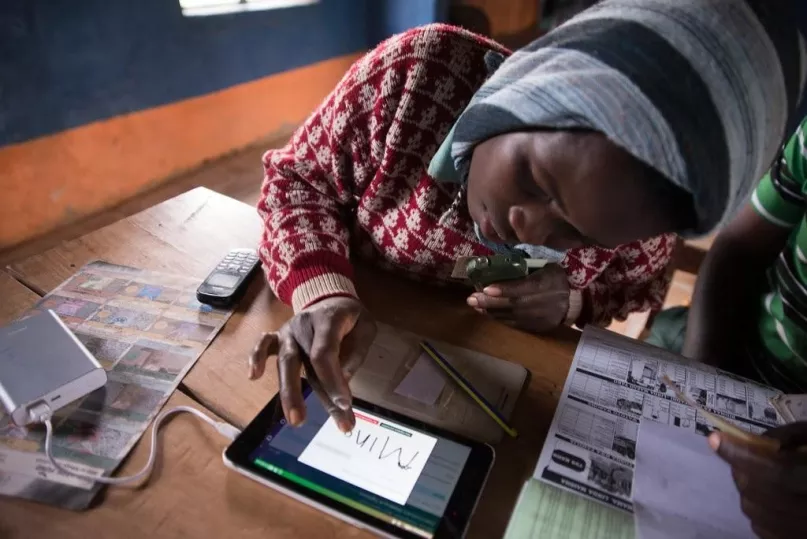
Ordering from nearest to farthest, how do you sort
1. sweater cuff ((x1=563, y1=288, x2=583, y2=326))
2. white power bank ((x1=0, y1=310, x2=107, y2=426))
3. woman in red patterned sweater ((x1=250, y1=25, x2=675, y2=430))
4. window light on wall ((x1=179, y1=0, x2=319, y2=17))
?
white power bank ((x1=0, y1=310, x2=107, y2=426))
woman in red patterned sweater ((x1=250, y1=25, x2=675, y2=430))
sweater cuff ((x1=563, y1=288, x2=583, y2=326))
window light on wall ((x1=179, y1=0, x2=319, y2=17))

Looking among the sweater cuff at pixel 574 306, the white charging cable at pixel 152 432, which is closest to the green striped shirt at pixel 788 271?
the sweater cuff at pixel 574 306

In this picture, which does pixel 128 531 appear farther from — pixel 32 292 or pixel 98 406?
pixel 32 292

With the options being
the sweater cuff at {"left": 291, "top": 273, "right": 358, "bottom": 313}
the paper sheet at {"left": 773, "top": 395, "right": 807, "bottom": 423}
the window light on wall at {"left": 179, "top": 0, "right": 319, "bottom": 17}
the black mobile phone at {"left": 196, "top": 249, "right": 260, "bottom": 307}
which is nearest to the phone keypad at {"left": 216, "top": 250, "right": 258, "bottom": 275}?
the black mobile phone at {"left": 196, "top": 249, "right": 260, "bottom": 307}

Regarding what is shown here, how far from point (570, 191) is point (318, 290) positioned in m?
0.35

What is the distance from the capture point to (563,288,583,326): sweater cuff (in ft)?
2.59

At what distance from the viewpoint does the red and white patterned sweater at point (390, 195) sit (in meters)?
0.71

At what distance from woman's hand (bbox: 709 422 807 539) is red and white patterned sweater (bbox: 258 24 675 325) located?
0.32m

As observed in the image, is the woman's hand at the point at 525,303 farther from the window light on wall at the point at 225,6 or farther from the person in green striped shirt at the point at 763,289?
the window light on wall at the point at 225,6

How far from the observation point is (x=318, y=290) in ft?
2.25

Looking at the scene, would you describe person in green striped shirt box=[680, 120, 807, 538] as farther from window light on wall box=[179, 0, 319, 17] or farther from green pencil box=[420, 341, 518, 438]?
window light on wall box=[179, 0, 319, 17]

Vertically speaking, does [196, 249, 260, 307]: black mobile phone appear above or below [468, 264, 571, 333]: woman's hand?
above

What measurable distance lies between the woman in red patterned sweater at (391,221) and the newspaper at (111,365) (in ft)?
0.36

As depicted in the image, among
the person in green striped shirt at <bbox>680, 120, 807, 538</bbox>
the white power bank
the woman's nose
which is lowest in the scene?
the person in green striped shirt at <bbox>680, 120, 807, 538</bbox>

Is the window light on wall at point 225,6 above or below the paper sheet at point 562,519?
above
